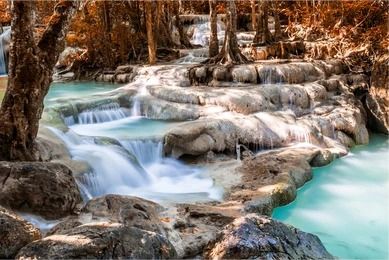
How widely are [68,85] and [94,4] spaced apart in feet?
10.4

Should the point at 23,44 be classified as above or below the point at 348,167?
above

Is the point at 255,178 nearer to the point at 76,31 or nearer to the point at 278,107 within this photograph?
the point at 278,107

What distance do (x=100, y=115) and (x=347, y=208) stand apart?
5.33m

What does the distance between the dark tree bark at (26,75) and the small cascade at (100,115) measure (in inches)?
131

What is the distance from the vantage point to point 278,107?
9.65 meters

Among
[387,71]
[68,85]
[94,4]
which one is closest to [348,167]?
[387,71]

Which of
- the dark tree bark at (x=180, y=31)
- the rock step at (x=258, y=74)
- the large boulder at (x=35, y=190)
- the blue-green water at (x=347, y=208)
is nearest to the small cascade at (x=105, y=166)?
the large boulder at (x=35, y=190)

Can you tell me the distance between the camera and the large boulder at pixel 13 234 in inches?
123

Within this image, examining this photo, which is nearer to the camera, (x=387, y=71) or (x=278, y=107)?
(x=278, y=107)

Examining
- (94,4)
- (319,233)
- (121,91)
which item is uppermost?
(94,4)

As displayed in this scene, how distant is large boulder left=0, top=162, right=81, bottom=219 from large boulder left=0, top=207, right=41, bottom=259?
4.48 ft

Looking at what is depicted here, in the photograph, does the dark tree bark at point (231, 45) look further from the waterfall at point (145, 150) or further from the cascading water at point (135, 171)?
the waterfall at point (145, 150)

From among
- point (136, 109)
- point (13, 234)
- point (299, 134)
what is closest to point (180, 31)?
point (136, 109)

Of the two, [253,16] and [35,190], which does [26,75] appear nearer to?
[35,190]
